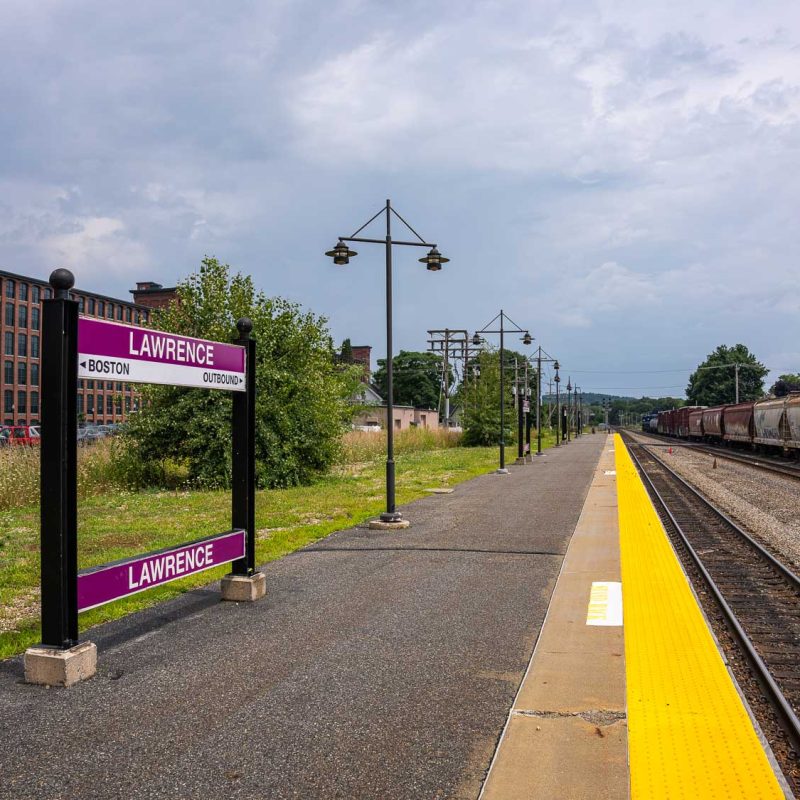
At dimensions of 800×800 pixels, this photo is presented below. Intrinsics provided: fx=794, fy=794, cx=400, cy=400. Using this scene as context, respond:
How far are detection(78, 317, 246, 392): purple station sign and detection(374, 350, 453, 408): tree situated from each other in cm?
11756

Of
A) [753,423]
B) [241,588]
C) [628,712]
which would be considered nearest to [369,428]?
[753,423]

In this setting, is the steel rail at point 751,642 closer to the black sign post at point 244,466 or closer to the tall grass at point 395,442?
the black sign post at point 244,466

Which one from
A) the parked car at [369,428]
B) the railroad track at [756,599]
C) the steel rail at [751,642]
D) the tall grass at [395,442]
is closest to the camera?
the steel rail at [751,642]

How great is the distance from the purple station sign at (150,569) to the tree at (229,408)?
12.0 meters

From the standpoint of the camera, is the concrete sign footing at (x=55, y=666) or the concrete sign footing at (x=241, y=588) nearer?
the concrete sign footing at (x=55, y=666)

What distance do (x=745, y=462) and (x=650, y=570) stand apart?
2730 centimetres

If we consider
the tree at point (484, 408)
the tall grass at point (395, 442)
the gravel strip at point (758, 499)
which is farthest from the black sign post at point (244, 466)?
the tree at point (484, 408)

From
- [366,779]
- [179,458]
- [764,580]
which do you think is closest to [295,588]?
[366,779]

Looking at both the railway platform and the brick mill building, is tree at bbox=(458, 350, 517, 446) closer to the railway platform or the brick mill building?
the brick mill building

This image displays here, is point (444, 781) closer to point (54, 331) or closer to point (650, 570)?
point (54, 331)

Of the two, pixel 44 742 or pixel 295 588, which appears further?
pixel 295 588

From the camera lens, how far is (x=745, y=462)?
112 ft

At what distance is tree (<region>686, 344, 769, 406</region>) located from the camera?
128 m

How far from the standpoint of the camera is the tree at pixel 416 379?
12706 centimetres
